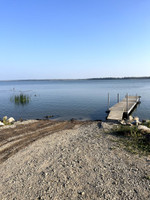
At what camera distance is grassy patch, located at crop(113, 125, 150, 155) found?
883cm

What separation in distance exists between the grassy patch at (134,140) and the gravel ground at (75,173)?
2.44ft

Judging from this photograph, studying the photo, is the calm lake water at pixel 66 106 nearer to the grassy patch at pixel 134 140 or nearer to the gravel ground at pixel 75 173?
the grassy patch at pixel 134 140

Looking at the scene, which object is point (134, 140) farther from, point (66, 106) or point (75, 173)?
point (66, 106)

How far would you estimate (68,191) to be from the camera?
563 cm

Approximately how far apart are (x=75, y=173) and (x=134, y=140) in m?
5.57

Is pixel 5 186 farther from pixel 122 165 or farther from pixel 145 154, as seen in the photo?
pixel 145 154

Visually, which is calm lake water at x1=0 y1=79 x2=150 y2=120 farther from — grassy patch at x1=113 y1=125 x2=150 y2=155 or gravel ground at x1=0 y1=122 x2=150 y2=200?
gravel ground at x1=0 y1=122 x2=150 y2=200

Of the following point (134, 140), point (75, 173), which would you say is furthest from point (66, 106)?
point (75, 173)

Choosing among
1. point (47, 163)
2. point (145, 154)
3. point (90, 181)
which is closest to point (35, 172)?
point (47, 163)

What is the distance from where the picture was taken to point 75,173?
6711 millimetres

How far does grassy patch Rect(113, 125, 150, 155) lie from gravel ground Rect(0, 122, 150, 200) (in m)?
0.74

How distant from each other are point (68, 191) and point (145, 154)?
202 inches

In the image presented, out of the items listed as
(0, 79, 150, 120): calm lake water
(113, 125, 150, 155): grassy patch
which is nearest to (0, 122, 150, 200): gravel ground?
(113, 125, 150, 155): grassy patch

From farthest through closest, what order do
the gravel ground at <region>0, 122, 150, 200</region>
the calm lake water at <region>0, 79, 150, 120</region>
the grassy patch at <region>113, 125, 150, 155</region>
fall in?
the calm lake water at <region>0, 79, 150, 120</region>, the grassy patch at <region>113, 125, 150, 155</region>, the gravel ground at <region>0, 122, 150, 200</region>
